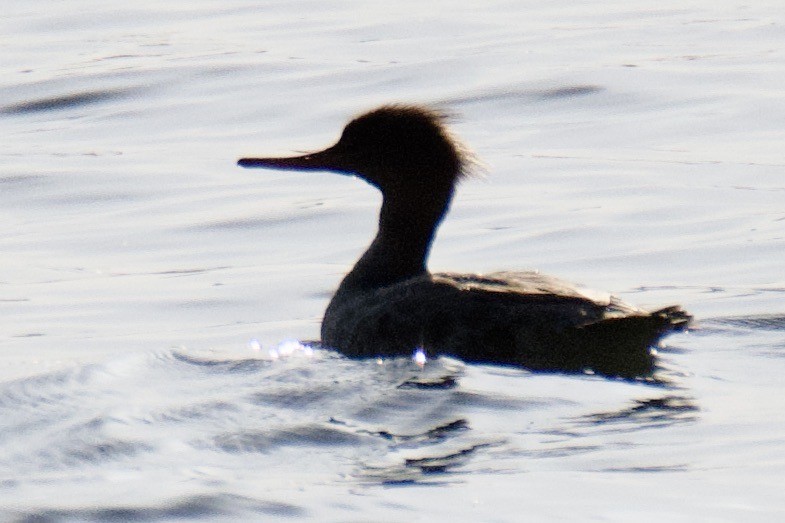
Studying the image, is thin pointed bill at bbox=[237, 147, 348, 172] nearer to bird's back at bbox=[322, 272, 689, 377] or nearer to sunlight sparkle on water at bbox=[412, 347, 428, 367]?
bird's back at bbox=[322, 272, 689, 377]

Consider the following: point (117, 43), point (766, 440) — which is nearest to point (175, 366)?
point (766, 440)

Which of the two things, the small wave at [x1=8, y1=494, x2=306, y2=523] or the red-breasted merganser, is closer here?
the small wave at [x1=8, y1=494, x2=306, y2=523]

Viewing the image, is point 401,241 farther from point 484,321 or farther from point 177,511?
point 177,511

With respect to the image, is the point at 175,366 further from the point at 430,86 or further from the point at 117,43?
the point at 117,43

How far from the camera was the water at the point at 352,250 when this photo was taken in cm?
579

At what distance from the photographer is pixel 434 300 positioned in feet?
24.5

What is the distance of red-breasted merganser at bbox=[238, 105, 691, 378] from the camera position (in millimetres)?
7180

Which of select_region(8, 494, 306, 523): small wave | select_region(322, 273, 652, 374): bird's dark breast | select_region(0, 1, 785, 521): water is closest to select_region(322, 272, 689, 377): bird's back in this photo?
select_region(322, 273, 652, 374): bird's dark breast

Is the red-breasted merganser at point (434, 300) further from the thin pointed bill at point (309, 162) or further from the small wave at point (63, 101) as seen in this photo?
the small wave at point (63, 101)

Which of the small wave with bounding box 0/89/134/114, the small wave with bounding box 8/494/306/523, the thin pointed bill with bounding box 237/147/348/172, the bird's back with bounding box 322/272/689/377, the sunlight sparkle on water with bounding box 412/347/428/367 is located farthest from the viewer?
the small wave with bounding box 0/89/134/114

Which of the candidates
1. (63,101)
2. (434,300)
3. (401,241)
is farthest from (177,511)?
(63,101)

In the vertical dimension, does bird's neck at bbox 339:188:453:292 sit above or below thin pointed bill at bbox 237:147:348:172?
below

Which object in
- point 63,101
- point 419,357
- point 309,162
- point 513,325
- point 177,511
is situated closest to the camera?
point 177,511

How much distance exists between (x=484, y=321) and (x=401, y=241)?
1052 mm
